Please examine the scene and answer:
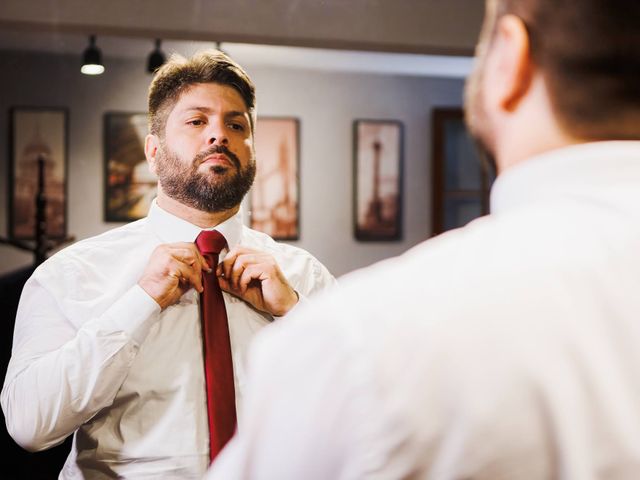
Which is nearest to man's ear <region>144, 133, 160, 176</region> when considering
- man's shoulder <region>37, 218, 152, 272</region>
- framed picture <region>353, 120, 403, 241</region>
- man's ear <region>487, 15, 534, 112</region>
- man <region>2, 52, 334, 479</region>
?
man <region>2, 52, 334, 479</region>

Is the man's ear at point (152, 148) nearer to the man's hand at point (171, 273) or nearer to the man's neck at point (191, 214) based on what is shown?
the man's neck at point (191, 214)

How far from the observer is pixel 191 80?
1.25 metres

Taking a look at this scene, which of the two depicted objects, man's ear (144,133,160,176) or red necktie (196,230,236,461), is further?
man's ear (144,133,160,176)

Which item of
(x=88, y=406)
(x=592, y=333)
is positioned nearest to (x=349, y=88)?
(x=88, y=406)

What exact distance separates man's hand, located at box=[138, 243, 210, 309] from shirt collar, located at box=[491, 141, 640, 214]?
798 mm

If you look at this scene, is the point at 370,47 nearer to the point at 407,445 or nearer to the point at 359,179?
the point at 359,179

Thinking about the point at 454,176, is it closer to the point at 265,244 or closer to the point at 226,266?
the point at 265,244

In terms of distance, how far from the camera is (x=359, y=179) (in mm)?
1865

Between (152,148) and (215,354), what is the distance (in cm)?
40

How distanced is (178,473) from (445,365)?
864mm

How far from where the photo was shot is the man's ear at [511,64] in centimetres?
48

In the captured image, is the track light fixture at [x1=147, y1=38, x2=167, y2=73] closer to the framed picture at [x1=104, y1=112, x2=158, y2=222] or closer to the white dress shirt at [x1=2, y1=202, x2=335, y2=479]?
the framed picture at [x1=104, y1=112, x2=158, y2=222]

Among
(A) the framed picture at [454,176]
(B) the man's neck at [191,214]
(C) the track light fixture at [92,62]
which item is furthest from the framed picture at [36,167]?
(A) the framed picture at [454,176]

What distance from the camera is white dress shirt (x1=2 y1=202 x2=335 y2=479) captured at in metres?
1.08
